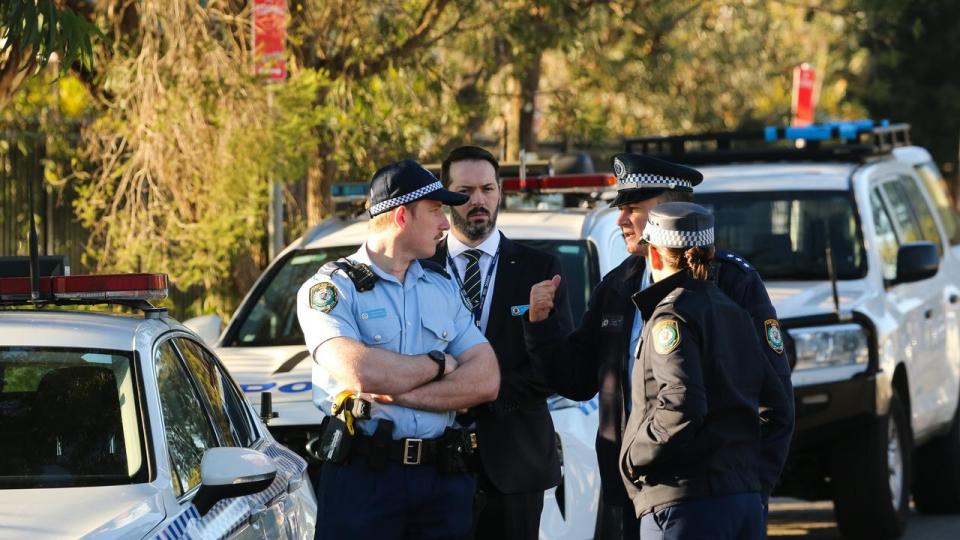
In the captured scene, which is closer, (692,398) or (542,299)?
(692,398)

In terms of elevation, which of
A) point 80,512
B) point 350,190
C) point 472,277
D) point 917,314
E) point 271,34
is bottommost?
point 917,314

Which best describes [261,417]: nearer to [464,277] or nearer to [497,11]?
[464,277]

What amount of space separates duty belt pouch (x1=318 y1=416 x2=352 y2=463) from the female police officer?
79cm

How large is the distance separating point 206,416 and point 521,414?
1034mm

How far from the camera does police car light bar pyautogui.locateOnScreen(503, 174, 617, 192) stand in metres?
8.26

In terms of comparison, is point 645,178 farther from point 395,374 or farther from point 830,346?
point 830,346

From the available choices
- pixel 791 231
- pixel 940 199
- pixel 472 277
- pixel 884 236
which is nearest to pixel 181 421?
pixel 472 277

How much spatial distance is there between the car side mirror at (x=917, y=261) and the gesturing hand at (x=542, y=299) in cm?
454

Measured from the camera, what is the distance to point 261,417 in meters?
6.09

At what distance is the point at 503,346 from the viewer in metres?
5.68

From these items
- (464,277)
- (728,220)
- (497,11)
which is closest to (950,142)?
(497,11)

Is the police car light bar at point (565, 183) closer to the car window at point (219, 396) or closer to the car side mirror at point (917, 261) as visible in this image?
the car side mirror at point (917, 261)

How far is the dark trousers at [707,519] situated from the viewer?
4.61 meters

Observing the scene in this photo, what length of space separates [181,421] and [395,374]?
69cm
